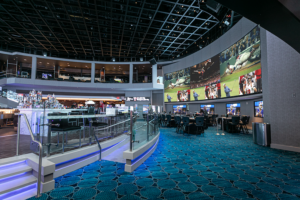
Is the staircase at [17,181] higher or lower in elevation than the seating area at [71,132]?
lower

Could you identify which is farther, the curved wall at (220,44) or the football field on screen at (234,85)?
the football field on screen at (234,85)

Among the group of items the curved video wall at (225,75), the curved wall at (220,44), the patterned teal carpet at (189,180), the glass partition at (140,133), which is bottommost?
the patterned teal carpet at (189,180)

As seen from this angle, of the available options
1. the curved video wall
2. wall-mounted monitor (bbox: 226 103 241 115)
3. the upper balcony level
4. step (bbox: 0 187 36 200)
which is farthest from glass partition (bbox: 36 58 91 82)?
step (bbox: 0 187 36 200)

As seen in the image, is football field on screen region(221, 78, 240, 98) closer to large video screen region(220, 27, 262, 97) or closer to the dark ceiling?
large video screen region(220, 27, 262, 97)

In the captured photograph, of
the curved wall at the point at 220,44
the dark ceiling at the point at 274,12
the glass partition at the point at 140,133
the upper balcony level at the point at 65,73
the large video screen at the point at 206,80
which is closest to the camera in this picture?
the dark ceiling at the point at 274,12

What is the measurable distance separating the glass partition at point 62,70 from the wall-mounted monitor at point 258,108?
58.5ft

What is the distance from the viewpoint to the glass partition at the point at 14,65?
628 inches

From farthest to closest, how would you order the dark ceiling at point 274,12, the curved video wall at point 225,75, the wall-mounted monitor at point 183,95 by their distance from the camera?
the wall-mounted monitor at point 183,95, the curved video wall at point 225,75, the dark ceiling at point 274,12

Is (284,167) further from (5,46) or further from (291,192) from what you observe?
(5,46)

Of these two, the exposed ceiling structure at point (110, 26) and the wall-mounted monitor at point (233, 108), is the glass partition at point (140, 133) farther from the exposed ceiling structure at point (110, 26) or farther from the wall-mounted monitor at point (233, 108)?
the wall-mounted monitor at point (233, 108)

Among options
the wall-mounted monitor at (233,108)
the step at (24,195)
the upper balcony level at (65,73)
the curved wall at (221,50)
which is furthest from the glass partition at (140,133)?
the upper balcony level at (65,73)

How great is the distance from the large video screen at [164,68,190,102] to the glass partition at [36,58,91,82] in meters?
10.3

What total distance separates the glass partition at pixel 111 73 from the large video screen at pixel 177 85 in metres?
5.98

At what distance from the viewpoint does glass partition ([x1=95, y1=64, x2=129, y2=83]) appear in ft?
64.0
